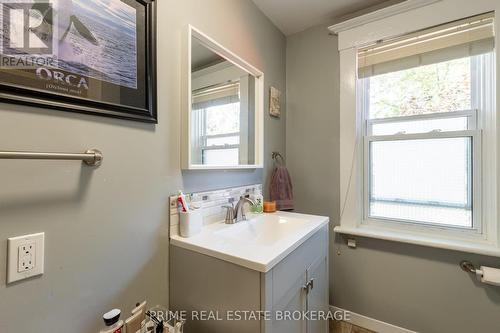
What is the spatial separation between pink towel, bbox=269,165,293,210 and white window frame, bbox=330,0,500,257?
1.32 ft

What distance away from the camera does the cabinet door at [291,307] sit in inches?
34.1

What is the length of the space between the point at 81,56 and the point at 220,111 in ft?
2.29

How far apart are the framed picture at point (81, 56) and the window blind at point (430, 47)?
57.4 inches

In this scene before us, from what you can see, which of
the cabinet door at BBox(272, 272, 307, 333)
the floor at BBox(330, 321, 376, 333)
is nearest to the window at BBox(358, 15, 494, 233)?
the floor at BBox(330, 321, 376, 333)

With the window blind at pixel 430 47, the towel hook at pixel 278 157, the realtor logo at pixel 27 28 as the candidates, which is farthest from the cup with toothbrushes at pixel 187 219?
the window blind at pixel 430 47

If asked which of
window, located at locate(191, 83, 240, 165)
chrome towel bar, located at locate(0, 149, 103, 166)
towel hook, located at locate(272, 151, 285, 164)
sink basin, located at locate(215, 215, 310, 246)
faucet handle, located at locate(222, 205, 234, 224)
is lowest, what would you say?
sink basin, located at locate(215, 215, 310, 246)

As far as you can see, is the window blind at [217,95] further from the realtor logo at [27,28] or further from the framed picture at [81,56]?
the realtor logo at [27,28]

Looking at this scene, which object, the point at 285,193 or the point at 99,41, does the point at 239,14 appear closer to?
the point at 99,41

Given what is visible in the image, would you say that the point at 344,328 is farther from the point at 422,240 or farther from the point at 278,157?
the point at 278,157

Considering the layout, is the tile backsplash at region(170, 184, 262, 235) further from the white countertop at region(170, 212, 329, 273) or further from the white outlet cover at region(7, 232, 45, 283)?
the white outlet cover at region(7, 232, 45, 283)

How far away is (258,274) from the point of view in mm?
782

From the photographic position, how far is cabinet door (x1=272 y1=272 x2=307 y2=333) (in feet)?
2.84

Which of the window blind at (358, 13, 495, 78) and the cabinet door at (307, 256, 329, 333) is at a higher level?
the window blind at (358, 13, 495, 78)

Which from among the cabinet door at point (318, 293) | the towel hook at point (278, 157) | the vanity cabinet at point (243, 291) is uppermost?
the towel hook at point (278, 157)
